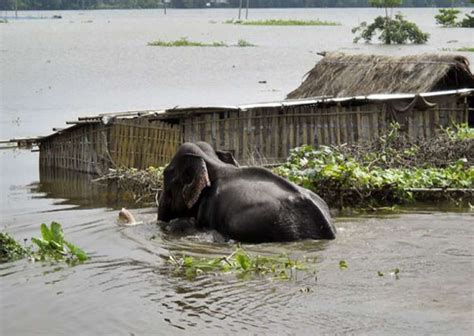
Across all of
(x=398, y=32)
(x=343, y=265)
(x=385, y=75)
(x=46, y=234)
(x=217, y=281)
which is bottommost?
(x=217, y=281)

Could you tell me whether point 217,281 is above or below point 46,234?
below

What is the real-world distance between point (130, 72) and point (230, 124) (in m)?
34.4

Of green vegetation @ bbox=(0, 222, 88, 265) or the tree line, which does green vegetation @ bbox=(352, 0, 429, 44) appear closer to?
green vegetation @ bbox=(0, 222, 88, 265)

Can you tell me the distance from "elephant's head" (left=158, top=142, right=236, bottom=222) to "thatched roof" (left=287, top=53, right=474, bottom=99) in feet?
29.2

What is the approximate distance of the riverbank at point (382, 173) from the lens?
13.8 metres

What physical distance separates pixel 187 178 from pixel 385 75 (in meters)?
10.1

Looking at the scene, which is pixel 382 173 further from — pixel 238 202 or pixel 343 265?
pixel 343 265

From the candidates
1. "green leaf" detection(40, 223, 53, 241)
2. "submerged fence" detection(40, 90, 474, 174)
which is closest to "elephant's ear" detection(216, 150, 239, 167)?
"green leaf" detection(40, 223, 53, 241)

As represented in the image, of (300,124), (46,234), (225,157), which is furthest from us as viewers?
(300,124)

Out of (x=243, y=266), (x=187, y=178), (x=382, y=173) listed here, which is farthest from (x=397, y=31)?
(x=243, y=266)

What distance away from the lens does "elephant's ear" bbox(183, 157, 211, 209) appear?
1220 cm

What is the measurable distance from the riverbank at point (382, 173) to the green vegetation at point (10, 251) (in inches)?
142

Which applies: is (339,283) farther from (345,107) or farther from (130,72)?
(130,72)

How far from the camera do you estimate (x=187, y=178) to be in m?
12.4
